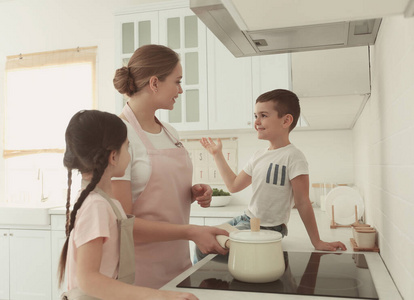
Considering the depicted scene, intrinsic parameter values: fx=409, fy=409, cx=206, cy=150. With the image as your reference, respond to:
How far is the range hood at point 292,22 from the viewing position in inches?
27.0

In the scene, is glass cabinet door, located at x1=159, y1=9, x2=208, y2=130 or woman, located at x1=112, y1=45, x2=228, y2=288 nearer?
woman, located at x1=112, y1=45, x2=228, y2=288

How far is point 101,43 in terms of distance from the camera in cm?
377

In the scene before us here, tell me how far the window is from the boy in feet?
→ 8.34

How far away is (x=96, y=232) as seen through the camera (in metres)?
0.89

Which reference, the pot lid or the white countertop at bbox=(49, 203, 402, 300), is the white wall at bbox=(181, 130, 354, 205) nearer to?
the white countertop at bbox=(49, 203, 402, 300)

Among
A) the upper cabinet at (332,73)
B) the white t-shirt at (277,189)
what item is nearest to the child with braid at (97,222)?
the white t-shirt at (277,189)

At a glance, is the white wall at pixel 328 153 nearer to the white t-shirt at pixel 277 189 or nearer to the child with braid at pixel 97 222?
the white t-shirt at pixel 277 189

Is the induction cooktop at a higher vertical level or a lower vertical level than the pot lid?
lower

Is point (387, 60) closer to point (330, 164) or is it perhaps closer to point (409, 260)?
point (409, 260)

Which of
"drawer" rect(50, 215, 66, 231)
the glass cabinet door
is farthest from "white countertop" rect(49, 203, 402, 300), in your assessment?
"drawer" rect(50, 215, 66, 231)

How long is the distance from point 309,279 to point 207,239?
296 millimetres

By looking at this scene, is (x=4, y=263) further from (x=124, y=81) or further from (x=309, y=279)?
(x=309, y=279)

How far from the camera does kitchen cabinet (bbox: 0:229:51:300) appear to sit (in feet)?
10.1

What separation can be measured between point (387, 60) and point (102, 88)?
305 cm
